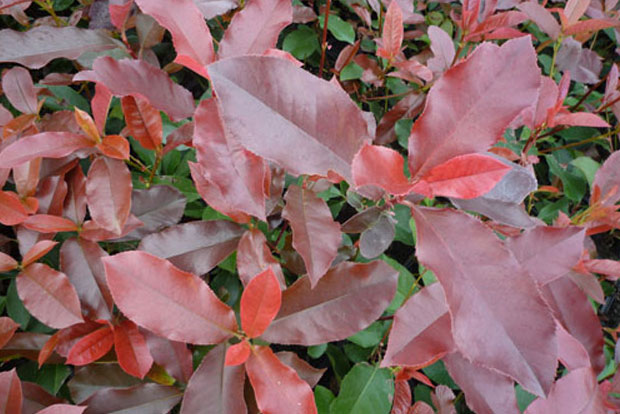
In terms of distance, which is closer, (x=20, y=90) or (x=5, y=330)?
(x=5, y=330)

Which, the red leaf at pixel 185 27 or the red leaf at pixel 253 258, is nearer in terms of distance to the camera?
the red leaf at pixel 185 27

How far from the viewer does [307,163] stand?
49 cm

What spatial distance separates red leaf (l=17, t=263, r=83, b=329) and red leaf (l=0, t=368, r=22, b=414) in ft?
0.28

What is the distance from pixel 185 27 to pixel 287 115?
9.4 inches

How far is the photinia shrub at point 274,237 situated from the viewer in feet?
1.53

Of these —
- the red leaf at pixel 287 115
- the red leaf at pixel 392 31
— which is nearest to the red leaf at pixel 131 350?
the red leaf at pixel 287 115

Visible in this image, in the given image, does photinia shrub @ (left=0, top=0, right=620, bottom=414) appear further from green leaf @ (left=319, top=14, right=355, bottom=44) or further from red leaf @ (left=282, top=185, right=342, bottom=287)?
green leaf @ (left=319, top=14, right=355, bottom=44)

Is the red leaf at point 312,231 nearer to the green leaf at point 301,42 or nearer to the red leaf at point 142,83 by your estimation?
the red leaf at point 142,83

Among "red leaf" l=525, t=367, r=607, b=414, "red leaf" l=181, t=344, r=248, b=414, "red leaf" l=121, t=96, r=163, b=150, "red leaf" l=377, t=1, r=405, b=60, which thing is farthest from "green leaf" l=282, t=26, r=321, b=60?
"red leaf" l=525, t=367, r=607, b=414

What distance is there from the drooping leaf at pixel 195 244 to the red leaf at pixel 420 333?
317 millimetres

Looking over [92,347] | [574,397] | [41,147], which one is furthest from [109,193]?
[574,397]

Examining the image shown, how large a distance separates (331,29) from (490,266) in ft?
3.16

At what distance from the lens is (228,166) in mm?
569

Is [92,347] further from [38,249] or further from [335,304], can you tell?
[335,304]
